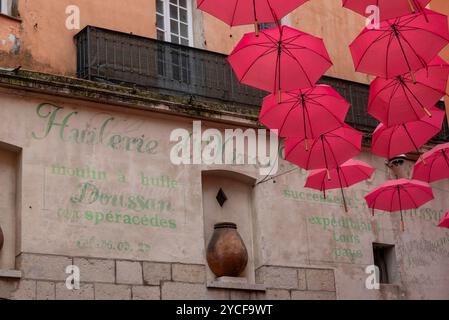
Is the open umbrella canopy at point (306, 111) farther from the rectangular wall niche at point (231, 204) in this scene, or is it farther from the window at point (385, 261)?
the window at point (385, 261)

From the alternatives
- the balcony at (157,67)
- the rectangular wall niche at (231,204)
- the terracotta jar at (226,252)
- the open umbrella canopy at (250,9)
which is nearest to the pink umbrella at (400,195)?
the rectangular wall niche at (231,204)

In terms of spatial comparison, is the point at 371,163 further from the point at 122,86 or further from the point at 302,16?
the point at 122,86

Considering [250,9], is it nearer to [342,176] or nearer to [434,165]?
[342,176]

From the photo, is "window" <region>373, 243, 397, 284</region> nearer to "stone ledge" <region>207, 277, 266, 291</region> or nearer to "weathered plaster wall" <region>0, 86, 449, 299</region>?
"weathered plaster wall" <region>0, 86, 449, 299</region>

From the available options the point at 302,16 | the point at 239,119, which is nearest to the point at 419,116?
the point at 239,119

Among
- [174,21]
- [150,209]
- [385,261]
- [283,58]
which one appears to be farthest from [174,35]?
[385,261]

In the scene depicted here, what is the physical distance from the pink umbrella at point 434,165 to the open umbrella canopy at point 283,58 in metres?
3.62

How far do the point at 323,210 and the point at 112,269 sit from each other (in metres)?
4.18

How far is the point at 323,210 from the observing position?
16.7 m

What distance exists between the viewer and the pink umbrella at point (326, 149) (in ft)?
45.6

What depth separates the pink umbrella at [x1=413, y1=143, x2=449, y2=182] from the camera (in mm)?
15008

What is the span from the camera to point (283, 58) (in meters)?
12.0

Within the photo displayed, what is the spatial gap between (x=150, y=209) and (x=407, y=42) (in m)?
4.99
